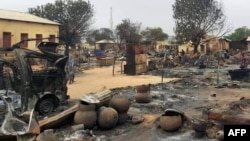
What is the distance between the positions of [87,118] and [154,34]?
226 feet

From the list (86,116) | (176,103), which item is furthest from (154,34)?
(86,116)

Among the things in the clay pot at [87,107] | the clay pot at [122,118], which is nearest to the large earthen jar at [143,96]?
the clay pot at [122,118]

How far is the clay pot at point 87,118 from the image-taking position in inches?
409

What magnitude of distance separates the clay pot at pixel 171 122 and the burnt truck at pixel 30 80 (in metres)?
4.48

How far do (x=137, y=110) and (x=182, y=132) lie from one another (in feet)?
11.1

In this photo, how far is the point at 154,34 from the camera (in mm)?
78375

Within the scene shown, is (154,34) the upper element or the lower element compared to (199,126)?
upper

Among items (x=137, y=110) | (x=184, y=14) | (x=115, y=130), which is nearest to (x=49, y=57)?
(x=137, y=110)

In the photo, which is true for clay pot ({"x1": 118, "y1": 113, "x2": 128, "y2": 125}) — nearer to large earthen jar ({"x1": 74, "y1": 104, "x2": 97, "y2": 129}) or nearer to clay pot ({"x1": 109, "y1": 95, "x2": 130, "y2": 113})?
clay pot ({"x1": 109, "y1": 95, "x2": 130, "y2": 113})

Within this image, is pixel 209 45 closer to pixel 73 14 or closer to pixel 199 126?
pixel 73 14

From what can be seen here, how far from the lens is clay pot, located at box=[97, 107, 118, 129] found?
10477 mm

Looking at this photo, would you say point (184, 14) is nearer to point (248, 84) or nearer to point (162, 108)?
point (248, 84)

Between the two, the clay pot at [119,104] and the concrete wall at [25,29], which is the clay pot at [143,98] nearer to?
the clay pot at [119,104]

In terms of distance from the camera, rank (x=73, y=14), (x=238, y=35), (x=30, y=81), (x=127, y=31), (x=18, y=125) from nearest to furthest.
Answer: (x=18, y=125), (x=30, y=81), (x=73, y=14), (x=127, y=31), (x=238, y=35)
